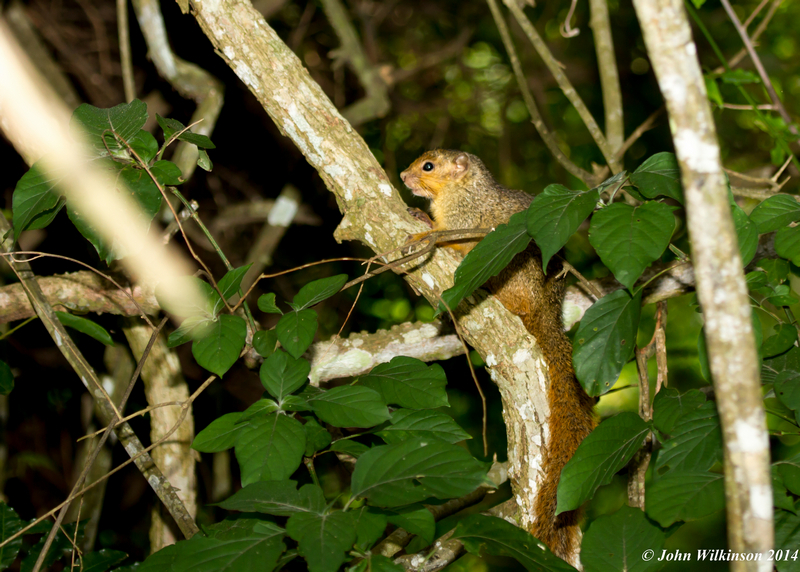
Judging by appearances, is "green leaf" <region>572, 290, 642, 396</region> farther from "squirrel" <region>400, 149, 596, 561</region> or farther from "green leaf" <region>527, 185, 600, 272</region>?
"squirrel" <region>400, 149, 596, 561</region>

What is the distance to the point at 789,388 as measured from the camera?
132cm

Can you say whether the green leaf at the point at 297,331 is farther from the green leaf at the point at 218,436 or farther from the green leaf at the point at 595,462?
the green leaf at the point at 595,462

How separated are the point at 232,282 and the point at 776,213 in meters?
1.33

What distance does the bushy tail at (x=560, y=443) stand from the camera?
1.71 meters

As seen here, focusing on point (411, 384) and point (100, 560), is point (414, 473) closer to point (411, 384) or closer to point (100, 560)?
point (411, 384)

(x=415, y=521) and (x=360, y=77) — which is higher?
(x=360, y=77)

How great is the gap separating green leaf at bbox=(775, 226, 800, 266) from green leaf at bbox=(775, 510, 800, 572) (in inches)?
22.5

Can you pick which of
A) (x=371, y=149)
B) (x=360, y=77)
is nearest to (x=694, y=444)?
(x=360, y=77)

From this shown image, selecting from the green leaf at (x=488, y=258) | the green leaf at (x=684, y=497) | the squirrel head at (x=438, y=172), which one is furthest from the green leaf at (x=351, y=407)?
the squirrel head at (x=438, y=172)

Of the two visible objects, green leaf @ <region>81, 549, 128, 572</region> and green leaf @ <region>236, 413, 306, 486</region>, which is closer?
green leaf @ <region>236, 413, 306, 486</region>

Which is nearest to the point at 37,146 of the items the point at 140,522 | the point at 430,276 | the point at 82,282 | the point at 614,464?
the point at 82,282

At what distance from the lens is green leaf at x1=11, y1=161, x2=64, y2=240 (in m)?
1.23

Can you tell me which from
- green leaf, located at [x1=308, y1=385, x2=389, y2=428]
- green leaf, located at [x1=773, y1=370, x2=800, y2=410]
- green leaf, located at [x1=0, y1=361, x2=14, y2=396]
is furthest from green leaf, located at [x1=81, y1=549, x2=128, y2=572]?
green leaf, located at [x1=773, y1=370, x2=800, y2=410]

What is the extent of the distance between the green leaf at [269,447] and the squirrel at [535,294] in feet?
2.72
